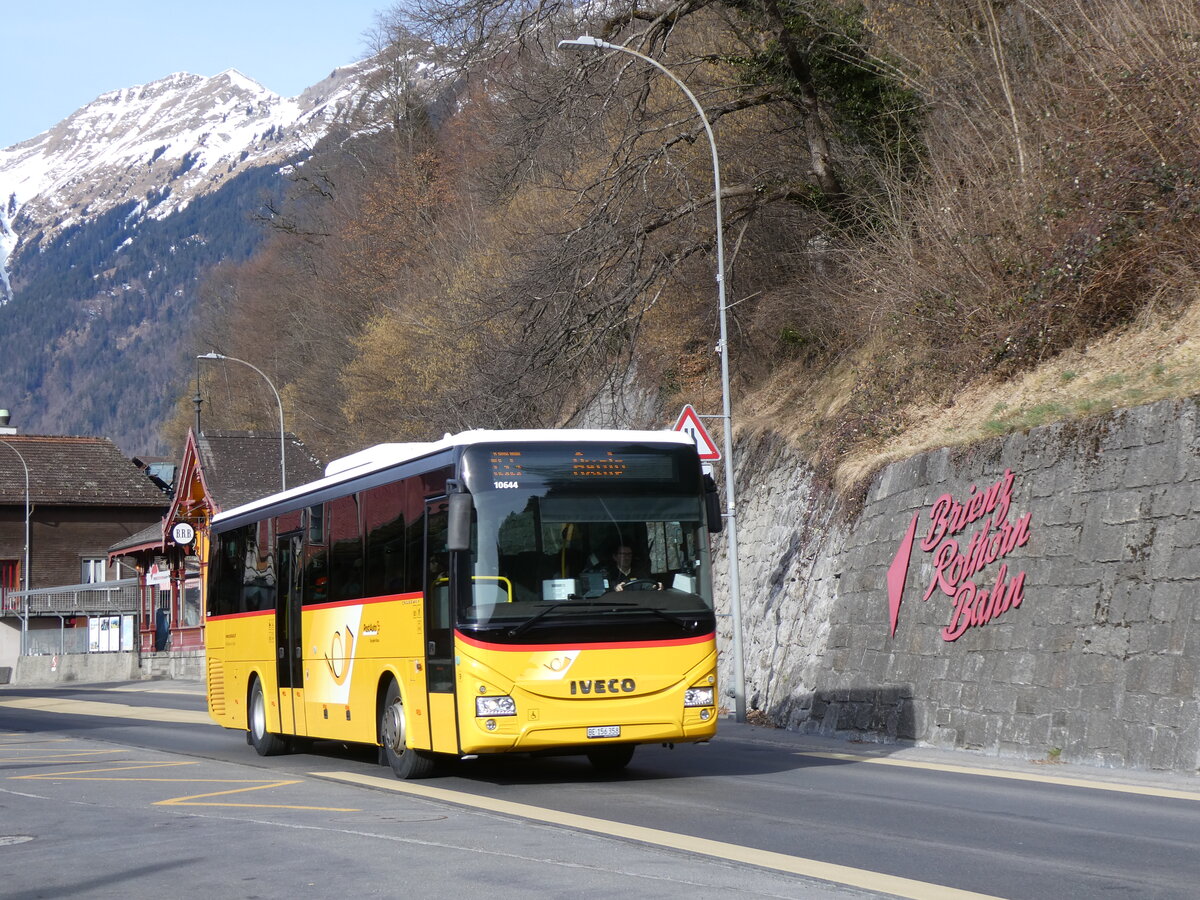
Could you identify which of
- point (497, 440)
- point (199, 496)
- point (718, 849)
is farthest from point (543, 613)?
point (199, 496)

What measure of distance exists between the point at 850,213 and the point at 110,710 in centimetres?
1853

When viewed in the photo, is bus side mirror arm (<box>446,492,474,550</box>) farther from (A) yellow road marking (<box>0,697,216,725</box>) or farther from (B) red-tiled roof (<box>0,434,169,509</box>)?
(B) red-tiled roof (<box>0,434,169,509</box>)

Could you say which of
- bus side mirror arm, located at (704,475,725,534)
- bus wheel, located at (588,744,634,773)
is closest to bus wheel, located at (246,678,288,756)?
bus wheel, located at (588,744,634,773)

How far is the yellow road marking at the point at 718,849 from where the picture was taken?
7.78 metres

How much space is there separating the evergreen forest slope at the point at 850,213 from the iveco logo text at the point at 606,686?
626cm

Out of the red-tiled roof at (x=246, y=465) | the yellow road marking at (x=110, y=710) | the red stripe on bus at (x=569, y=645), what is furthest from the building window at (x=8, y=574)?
the red stripe on bus at (x=569, y=645)

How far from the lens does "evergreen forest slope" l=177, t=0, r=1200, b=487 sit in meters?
18.3

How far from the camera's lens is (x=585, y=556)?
13016 millimetres

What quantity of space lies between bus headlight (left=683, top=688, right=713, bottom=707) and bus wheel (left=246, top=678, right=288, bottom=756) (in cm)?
683

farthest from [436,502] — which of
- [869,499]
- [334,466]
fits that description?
[869,499]

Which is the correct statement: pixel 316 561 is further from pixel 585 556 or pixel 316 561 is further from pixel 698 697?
pixel 698 697

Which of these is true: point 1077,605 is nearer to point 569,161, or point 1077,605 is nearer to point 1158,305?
point 1158,305

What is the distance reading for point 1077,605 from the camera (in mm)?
15258

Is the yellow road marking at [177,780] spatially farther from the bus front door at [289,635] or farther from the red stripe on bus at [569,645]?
the red stripe on bus at [569,645]
